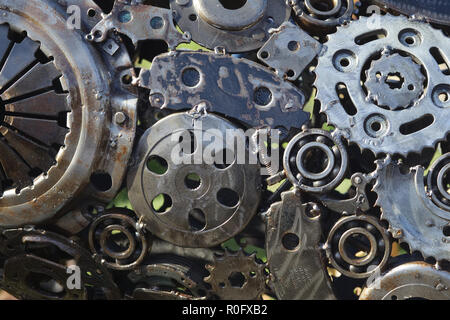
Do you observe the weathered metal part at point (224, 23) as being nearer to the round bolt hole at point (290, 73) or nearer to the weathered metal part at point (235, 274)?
the round bolt hole at point (290, 73)

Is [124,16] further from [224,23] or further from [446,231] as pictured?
[446,231]

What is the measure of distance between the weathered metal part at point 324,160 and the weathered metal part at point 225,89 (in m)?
0.07

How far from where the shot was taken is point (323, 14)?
6.14ft

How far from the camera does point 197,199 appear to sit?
180cm

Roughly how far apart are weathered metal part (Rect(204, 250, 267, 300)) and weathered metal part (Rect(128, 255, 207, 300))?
49 millimetres

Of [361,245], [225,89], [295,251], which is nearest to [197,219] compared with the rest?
[295,251]

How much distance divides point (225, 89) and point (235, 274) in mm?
632

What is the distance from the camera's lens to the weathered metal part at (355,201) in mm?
1757

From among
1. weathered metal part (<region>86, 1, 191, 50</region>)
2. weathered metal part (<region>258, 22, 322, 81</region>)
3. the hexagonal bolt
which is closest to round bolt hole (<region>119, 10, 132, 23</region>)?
weathered metal part (<region>86, 1, 191, 50</region>)

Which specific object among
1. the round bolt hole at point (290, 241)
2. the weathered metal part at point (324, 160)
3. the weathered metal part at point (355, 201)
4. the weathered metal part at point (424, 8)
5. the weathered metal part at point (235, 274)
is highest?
the weathered metal part at point (424, 8)

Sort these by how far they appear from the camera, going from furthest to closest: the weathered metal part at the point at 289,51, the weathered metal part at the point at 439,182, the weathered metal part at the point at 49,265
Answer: the weathered metal part at the point at 49,265, the weathered metal part at the point at 289,51, the weathered metal part at the point at 439,182

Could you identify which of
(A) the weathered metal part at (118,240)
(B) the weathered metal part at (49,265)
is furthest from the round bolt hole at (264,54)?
(B) the weathered metal part at (49,265)

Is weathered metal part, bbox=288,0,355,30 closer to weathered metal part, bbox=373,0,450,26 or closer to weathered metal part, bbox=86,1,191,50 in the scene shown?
weathered metal part, bbox=373,0,450,26

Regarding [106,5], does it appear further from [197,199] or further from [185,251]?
[185,251]
